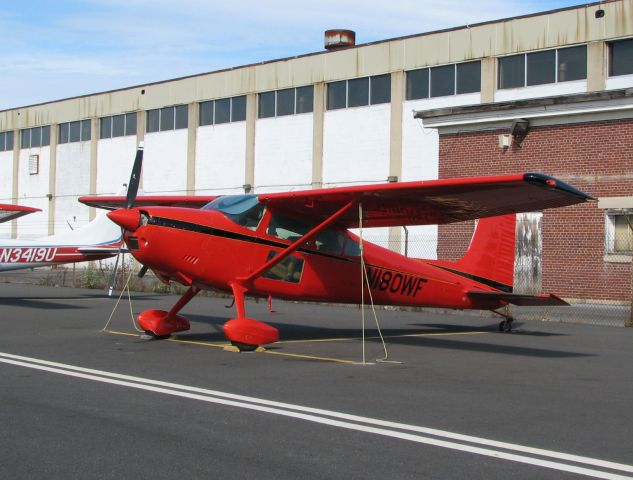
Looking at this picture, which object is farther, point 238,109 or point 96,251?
point 238,109

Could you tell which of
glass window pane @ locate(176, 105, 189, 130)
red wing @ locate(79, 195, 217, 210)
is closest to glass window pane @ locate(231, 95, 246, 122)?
glass window pane @ locate(176, 105, 189, 130)

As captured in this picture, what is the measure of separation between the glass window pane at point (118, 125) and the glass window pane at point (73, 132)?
11.0 ft

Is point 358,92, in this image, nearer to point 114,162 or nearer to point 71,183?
point 114,162

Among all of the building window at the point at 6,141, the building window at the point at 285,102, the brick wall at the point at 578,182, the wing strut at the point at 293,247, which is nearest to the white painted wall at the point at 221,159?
the building window at the point at 285,102

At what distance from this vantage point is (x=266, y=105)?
37094 mm

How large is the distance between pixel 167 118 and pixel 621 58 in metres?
22.8

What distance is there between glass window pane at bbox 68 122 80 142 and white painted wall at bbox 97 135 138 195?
225 centimetres

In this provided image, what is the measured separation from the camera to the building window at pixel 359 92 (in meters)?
33.0

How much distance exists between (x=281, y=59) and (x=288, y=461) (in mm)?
32740

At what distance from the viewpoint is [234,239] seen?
1130 cm

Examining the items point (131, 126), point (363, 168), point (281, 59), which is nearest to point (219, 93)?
point (281, 59)

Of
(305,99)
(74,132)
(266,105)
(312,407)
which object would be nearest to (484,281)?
(312,407)

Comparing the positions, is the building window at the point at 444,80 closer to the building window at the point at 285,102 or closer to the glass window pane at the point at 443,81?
the glass window pane at the point at 443,81

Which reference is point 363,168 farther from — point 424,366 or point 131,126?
point 424,366
